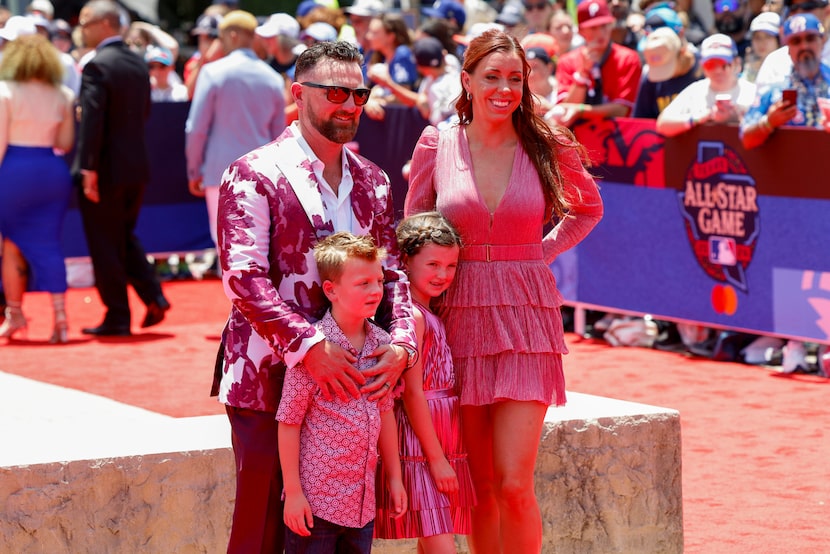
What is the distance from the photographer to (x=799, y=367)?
27.6ft

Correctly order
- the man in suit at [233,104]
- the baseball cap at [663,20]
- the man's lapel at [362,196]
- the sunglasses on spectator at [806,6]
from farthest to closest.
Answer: the baseball cap at [663,20] → the man in suit at [233,104] → the sunglasses on spectator at [806,6] → the man's lapel at [362,196]

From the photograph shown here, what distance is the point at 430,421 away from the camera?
Result: 13.5 feet

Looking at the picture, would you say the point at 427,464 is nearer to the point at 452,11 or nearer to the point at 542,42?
the point at 542,42

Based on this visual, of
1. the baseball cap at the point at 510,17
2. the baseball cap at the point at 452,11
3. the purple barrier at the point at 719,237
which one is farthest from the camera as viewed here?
the baseball cap at the point at 452,11

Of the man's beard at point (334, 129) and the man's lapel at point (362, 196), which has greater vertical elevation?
the man's beard at point (334, 129)

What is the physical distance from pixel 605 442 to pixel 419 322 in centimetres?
118

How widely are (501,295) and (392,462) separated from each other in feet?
2.36

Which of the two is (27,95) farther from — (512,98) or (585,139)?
(512,98)

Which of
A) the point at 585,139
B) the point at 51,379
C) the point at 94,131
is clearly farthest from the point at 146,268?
the point at 585,139

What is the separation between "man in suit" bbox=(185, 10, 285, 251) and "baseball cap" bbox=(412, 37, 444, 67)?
4.15 feet

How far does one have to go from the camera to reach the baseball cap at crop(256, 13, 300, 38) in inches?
495

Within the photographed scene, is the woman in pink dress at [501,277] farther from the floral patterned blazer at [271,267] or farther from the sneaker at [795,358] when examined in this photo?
the sneaker at [795,358]

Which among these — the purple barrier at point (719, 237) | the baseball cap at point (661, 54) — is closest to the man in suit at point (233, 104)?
the purple barrier at point (719, 237)

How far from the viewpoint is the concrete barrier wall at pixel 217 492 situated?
4.47 m
